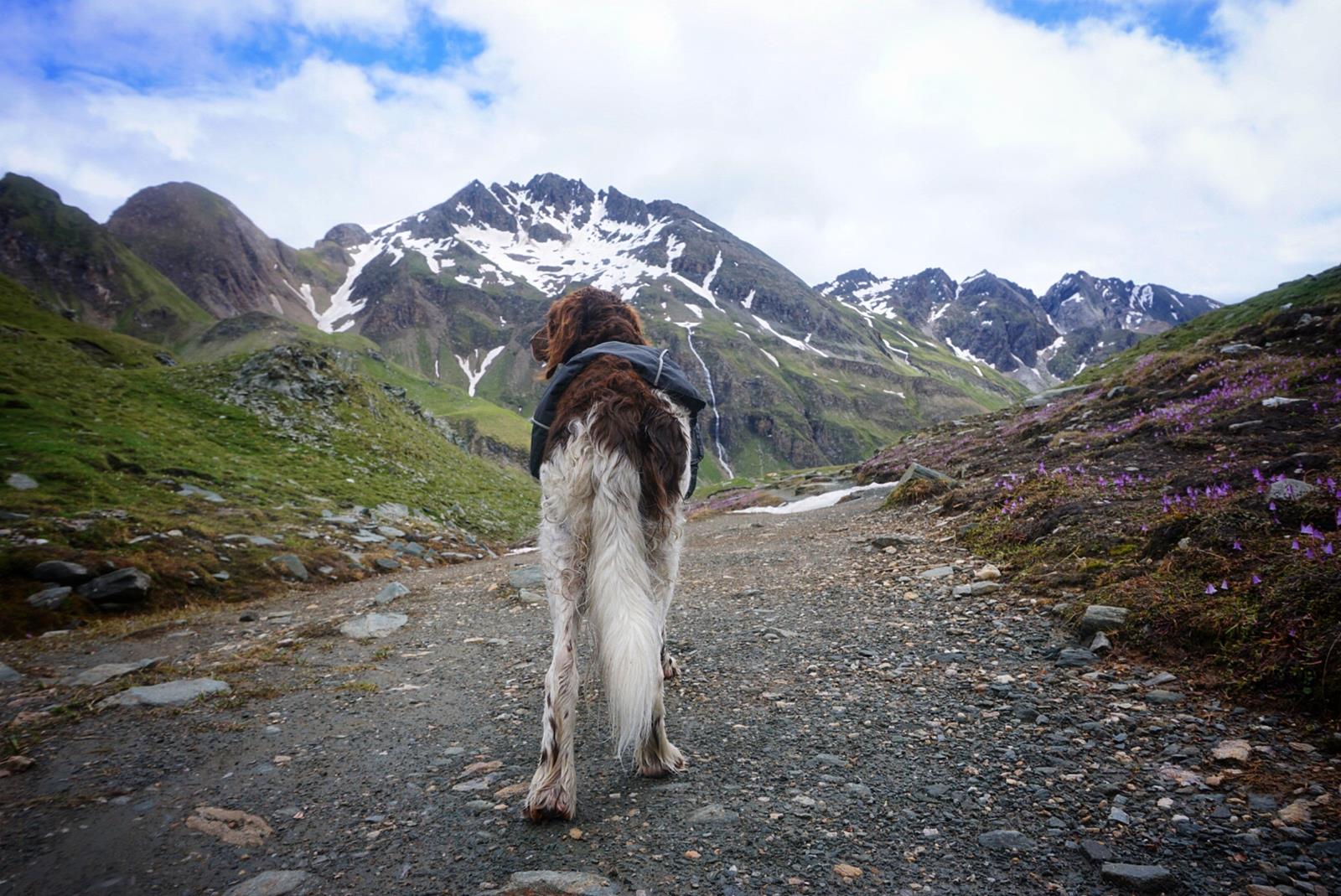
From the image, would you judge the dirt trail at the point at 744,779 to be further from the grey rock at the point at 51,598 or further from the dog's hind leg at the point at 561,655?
the grey rock at the point at 51,598

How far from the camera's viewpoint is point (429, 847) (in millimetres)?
3260

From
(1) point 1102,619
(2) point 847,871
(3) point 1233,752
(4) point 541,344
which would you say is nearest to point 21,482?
(4) point 541,344

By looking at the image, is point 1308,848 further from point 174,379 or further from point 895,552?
point 174,379

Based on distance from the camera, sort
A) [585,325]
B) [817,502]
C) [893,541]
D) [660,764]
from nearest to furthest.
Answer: [660,764], [585,325], [893,541], [817,502]

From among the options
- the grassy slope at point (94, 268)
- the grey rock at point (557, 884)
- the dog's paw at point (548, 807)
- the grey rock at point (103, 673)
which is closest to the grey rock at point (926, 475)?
the dog's paw at point (548, 807)

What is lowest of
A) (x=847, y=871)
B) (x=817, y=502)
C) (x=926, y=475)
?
(x=817, y=502)

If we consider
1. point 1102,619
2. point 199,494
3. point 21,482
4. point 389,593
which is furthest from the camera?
point 199,494

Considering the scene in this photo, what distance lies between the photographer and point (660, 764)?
397 centimetres

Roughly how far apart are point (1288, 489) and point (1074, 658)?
9.69 feet

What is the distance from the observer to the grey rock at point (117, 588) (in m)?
8.84

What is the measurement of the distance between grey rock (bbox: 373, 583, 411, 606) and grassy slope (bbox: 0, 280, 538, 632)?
2.55 meters

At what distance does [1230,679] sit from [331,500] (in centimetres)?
1881

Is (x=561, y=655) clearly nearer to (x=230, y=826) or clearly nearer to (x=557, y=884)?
(x=557, y=884)

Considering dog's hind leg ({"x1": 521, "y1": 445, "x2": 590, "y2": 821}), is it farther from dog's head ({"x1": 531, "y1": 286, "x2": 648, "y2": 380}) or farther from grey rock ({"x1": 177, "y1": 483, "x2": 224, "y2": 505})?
grey rock ({"x1": 177, "y1": 483, "x2": 224, "y2": 505})
